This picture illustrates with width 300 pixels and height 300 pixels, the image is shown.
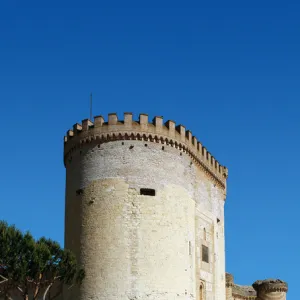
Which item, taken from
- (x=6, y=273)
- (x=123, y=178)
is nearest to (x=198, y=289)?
(x=123, y=178)

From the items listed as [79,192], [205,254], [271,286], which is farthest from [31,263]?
[271,286]

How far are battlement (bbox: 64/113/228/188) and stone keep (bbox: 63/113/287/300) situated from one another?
0.16ft

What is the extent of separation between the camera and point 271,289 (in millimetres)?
53688

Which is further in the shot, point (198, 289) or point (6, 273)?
point (198, 289)

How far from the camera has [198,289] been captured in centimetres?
3456

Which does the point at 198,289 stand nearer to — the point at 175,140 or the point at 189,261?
the point at 189,261

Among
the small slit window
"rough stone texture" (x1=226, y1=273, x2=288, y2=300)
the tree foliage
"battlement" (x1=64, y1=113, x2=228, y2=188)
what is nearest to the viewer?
the tree foliage

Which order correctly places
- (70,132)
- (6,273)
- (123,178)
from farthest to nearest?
1. (70,132)
2. (123,178)
3. (6,273)

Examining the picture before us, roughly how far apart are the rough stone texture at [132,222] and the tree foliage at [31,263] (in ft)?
3.75

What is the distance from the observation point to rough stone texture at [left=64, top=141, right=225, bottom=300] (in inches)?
1232

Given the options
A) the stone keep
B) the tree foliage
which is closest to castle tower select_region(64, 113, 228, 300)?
the stone keep

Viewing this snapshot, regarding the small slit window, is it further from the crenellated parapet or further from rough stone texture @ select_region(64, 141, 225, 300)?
the crenellated parapet

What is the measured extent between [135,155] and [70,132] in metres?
4.28

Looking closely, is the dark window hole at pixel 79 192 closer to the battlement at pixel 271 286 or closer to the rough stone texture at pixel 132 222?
the rough stone texture at pixel 132 222
